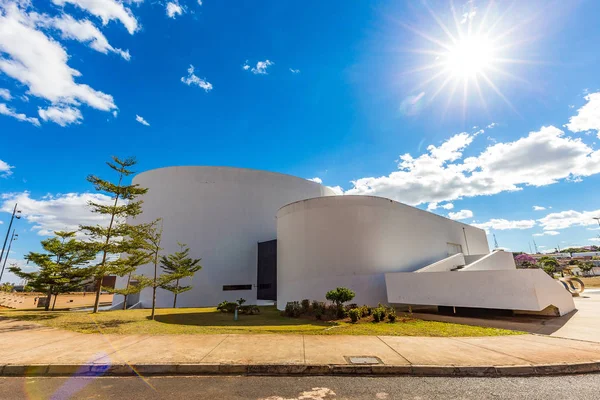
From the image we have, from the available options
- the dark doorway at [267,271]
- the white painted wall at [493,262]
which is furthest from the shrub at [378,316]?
the dark doorway at [267,271]

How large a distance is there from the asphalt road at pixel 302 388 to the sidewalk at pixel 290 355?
28cm

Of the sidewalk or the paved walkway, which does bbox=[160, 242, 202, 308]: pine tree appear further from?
the sidewalk

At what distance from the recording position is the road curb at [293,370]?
18.0ft

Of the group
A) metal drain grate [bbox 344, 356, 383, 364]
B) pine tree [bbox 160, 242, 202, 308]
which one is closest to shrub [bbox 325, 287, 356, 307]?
metal drain grate [bbox 344, 356, 383, 364]

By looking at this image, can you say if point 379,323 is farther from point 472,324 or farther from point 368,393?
point 368,393

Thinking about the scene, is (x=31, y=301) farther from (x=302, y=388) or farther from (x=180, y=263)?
(x=302, y=388)

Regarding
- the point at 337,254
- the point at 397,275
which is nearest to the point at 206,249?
the point at 337,254

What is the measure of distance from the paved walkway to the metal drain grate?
147 millimetres

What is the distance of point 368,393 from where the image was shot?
4617 mm

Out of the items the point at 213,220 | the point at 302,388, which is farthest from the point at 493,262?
the point at 213,220

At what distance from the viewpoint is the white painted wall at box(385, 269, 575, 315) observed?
11.9 m

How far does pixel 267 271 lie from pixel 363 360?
75.5 feet

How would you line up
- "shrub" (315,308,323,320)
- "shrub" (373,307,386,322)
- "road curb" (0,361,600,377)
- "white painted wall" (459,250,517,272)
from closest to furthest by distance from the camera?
"road curb" (0,361,600,377)
"shrub" (373,307,386,322)
"shrub" (315,308,323,320)
"white painted wall" (459,250,517,272)

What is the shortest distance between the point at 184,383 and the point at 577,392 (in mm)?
7271
